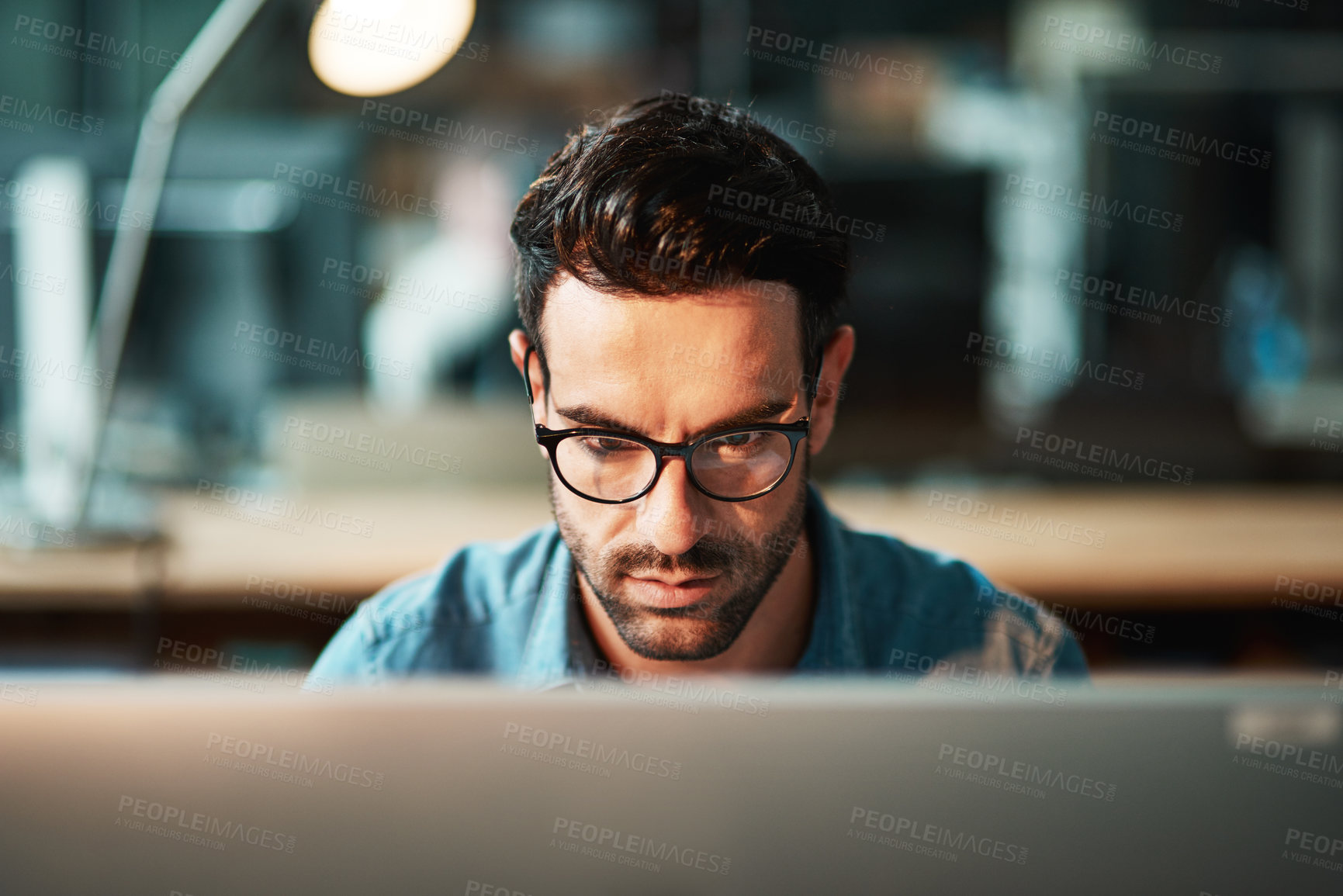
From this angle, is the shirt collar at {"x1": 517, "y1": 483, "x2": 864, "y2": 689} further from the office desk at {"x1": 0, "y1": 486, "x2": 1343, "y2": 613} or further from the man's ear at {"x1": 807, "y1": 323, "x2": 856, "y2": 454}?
the office desk at {"x1": 0, "y1": 486, "x2": 1343, "y2": 613}

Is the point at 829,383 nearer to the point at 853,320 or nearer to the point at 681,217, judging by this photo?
the point at 681,217

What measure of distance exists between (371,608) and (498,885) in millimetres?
685

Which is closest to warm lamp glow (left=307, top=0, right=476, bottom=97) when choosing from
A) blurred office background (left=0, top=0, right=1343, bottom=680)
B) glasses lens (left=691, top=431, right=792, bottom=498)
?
glasses lens (left=691, top=431, right=792, bottom=498)

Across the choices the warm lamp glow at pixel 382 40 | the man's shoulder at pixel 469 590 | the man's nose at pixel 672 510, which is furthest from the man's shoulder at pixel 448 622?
the warm lamp glow at pixel 382 40

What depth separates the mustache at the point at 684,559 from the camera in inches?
35.0

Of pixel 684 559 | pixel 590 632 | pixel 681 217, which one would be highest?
pixel 681 217

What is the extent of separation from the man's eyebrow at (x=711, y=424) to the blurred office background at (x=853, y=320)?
4.09 feet

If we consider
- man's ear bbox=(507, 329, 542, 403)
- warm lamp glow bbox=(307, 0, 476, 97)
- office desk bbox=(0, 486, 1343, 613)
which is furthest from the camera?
office desk bbox=(0, 486, 1343, 613)

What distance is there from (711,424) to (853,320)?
4.37 feet

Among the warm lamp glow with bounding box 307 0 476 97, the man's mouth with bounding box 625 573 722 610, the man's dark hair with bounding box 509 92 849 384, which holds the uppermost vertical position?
the warm lamp glow with bounding box 307 0 476 97

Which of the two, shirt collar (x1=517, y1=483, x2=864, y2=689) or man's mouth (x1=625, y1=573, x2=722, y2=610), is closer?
man's mouth (x1=625, y1=573, x2=722, y2=610)

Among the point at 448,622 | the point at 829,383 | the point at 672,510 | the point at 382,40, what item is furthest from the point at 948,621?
the point at 382,40

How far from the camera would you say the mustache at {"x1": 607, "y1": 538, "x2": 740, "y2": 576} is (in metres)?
0.89

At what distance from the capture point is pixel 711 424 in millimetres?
860
